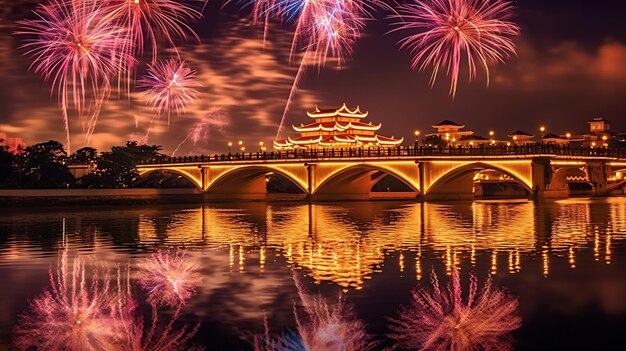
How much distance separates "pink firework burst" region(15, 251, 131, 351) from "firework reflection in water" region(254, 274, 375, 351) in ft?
8.50

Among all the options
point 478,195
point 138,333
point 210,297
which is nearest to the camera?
point 138,333

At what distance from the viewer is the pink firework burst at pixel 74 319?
11.7 meters

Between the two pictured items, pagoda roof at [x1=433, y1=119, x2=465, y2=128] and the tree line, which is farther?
pagoda roof at [x1=433, y1=119, x2=465, y2=128]

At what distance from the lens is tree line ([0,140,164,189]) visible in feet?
280

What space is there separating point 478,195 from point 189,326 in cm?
10200

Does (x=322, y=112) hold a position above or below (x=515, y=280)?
above

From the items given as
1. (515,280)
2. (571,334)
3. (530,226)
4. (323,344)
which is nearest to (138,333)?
(323,344)

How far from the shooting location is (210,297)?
15523mm

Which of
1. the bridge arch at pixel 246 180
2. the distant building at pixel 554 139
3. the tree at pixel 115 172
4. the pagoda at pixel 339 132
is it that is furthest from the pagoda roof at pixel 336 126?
the distant building at pixel 554 139

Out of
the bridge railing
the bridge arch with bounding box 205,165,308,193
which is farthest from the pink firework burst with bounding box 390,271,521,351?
the bridge arch with bounding box 205,165,308,193

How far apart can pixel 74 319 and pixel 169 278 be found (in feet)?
17.2

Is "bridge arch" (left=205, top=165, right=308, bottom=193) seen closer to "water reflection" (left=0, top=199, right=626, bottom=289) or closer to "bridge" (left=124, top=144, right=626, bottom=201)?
"bridge" (left=124, top=144, right=626, bottom=201)

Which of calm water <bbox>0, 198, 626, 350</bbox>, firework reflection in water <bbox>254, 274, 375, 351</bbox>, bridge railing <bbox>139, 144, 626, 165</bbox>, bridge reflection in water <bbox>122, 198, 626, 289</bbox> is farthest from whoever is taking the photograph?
bridge railing <bbox>139, 144, 626, 165</bbox>

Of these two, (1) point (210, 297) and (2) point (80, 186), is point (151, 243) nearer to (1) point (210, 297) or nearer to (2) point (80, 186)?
(1) point (210, 297)
